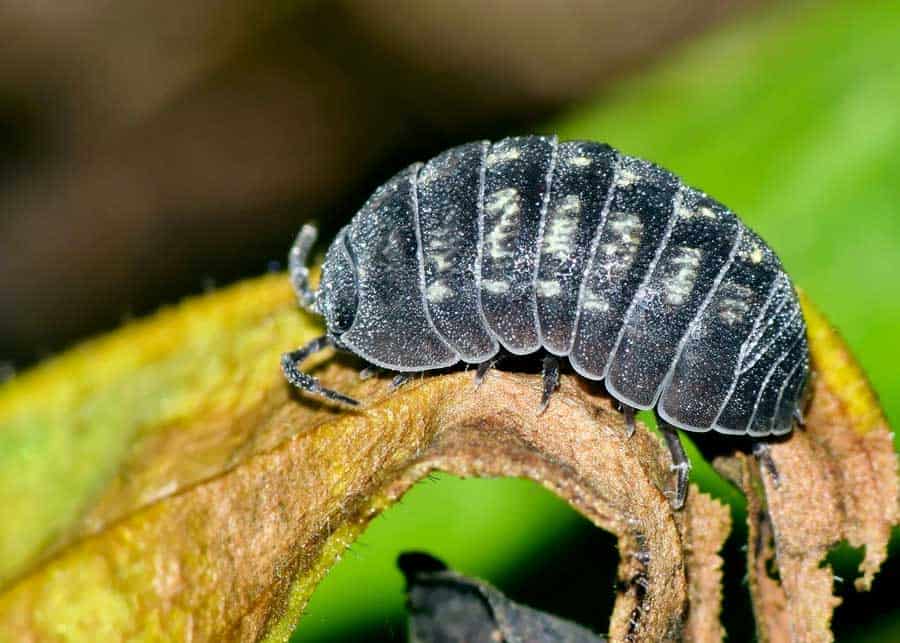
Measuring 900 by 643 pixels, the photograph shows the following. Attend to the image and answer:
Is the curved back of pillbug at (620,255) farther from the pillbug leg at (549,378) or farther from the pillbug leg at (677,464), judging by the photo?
the pillbug leg at (677,464)

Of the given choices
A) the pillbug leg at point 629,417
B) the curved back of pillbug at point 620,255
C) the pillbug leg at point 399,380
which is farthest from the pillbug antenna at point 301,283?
the pillbug leg at point 629,417

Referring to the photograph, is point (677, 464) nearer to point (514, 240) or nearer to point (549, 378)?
point (549, 378)

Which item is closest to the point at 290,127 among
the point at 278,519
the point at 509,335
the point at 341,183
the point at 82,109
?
the point at 341,183

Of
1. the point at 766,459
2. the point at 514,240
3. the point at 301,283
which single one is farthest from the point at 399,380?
the point at 766,459

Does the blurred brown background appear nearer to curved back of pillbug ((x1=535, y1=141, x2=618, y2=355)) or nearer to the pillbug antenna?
the pillbug antenna

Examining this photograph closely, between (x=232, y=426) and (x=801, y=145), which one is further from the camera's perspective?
(x=801, y=145)

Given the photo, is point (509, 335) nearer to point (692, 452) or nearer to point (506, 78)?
point (692, 452)
